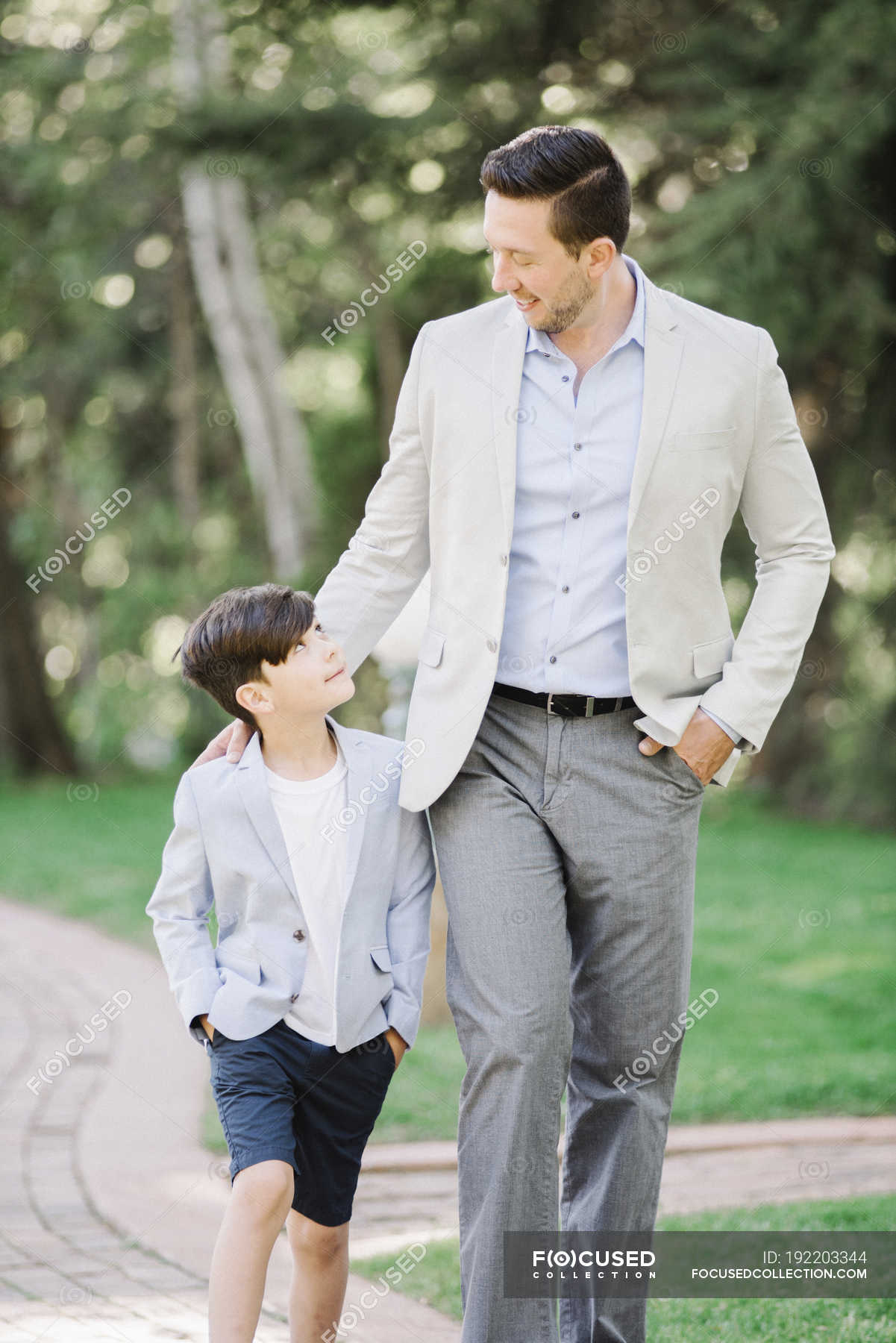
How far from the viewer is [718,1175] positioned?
174 inches

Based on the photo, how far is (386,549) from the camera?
286 cm

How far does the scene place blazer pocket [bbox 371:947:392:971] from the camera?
2.57 m

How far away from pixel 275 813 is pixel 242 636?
31 centimetres

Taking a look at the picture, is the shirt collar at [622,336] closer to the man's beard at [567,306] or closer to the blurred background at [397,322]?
the man's beard at [567,306]

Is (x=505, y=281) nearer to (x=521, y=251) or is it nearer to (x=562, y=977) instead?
(x=521, y=251)

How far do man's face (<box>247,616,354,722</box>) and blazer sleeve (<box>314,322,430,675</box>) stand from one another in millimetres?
188

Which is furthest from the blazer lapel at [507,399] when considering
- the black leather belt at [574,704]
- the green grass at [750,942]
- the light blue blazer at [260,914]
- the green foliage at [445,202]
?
the green foliage at [445,202]

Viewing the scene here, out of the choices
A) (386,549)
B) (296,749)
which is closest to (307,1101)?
(296,749)

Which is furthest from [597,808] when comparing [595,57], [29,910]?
[595,57]

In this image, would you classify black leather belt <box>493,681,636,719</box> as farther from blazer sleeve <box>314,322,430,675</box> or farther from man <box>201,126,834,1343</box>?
blazer sleeve <box>314,322,430,675</box>

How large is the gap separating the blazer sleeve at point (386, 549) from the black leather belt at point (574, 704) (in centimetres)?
38

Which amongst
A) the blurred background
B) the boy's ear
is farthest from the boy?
the blurred background

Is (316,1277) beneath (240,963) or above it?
beneath

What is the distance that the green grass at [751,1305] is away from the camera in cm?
307
